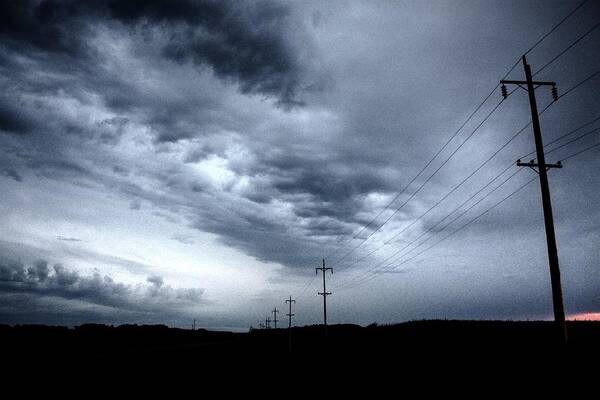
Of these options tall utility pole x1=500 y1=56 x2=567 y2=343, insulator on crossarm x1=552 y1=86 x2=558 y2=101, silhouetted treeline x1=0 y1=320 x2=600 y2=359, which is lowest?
silhouetted treeline x1=0 y1=320 x2=600 y2=359

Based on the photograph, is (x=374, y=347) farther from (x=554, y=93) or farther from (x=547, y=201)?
(x=554, y=93)

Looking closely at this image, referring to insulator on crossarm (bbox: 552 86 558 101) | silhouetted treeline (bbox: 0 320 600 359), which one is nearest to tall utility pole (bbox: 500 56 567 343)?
insulator on crossarm (bbox: 552 86 558 101)

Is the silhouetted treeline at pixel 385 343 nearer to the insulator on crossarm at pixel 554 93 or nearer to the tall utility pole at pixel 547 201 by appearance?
the tall utility pole at pixel 547 201

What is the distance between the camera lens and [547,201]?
14.9 metres

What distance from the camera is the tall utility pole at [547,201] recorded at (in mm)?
13945

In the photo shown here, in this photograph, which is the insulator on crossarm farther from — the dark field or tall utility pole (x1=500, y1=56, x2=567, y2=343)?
the dark field

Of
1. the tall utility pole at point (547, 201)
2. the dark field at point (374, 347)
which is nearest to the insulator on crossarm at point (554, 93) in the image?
the tall utility pole at point (547, 201)

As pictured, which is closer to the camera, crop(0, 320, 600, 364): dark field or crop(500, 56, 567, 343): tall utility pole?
crop(500, 56, 567, 343): tall utility pole

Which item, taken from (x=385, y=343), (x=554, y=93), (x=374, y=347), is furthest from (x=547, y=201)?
(x=385, y=343)

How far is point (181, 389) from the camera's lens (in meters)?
16.3

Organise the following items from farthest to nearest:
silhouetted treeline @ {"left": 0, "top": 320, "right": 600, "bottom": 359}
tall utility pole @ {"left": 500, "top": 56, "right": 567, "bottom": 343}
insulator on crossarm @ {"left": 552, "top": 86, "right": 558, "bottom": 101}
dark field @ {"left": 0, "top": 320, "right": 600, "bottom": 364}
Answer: silhouetted treeline @ {"left": 0, "top": 320, "right": 600, "bottom": 359} < dark field @ {"left": 0, "top": 320, "right": 600, "bottom": 364} < insulator on crossarm @ {"left": 552, "top": 86, "right": 558, "bottom": 101} < tall utility pole @ {"left": 500, "top": 56, "right": 567, "bottom": 343}

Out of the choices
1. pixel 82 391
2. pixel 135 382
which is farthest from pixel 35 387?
pixel 135 382

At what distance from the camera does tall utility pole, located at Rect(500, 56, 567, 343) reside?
45.8ft

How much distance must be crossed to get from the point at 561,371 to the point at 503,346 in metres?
18.4
